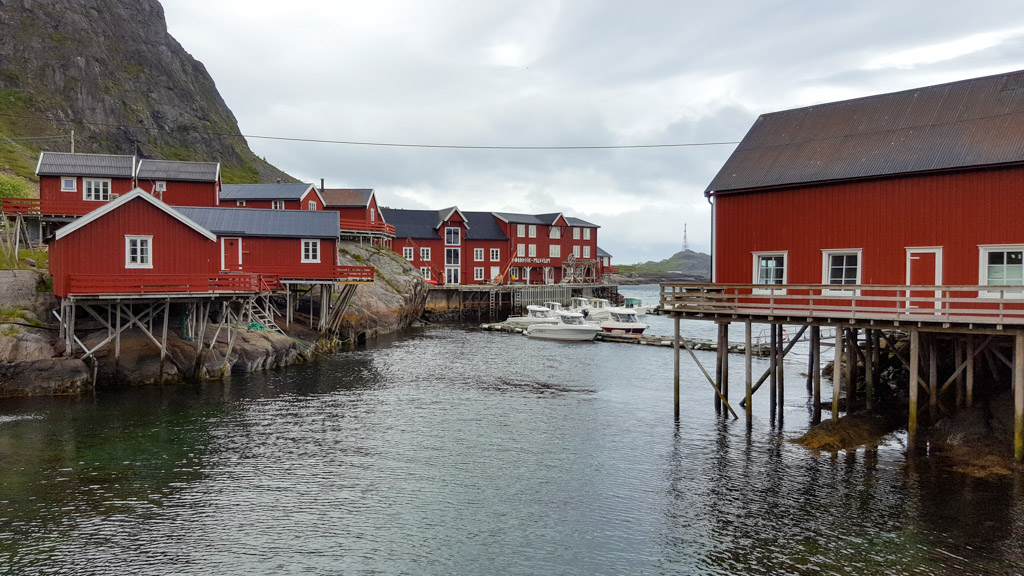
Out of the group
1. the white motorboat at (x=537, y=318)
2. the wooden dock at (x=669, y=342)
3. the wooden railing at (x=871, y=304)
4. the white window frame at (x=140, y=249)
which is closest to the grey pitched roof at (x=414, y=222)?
the white motorboat at (x=537, y=318)

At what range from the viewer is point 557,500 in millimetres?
17016

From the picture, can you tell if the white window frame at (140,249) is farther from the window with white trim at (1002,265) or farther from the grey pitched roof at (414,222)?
the grey pitched roof at (414,222)

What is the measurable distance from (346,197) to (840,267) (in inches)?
2054

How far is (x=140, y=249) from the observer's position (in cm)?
3105

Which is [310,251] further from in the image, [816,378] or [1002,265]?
[1002,265]

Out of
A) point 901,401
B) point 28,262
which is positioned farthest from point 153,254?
point 901,401

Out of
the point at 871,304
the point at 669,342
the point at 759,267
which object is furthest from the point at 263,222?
the point at 871,304

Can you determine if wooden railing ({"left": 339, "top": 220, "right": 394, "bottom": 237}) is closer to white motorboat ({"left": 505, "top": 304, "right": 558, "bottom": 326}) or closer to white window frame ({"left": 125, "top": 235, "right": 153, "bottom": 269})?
white motorboat ({"left": 505, "top": 304, "right": 558, "bottom": 326})

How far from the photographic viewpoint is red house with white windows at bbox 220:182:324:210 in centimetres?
5956

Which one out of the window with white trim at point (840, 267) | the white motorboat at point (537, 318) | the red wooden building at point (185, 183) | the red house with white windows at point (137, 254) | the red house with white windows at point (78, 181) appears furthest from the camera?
the white motorboat at point (537, 318)

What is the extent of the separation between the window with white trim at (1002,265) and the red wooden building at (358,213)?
48879 mm

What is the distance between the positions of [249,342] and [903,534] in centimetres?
3094

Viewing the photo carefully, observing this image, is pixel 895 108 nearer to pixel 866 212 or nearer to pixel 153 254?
pixel 866 212

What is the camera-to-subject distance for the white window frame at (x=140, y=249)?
101 feet
